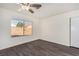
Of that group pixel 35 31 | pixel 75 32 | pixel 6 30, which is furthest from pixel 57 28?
pixel 6 30

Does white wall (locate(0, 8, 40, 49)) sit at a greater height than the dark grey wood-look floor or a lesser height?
greater

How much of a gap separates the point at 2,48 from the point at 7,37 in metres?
0.55

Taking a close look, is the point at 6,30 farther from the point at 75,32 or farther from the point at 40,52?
the point at 75,32

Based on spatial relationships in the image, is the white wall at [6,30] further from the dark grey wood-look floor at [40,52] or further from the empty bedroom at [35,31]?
the dark grey wood-look floor at [40,52]

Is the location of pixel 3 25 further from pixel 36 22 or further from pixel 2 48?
pixel 36 22

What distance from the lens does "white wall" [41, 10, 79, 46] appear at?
480 centimetres

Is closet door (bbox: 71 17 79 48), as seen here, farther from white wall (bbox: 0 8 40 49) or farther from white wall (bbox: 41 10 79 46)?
white wall (bbox: 0 8 40 49)

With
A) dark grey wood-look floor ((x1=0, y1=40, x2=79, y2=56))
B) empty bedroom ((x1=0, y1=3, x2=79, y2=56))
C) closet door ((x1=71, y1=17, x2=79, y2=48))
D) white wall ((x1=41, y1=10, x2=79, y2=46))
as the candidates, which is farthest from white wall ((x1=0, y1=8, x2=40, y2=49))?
closet door ((x1=71, y1=17, x2=79, y2=48))

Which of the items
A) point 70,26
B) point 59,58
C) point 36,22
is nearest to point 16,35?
point 36,22

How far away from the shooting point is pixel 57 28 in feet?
18.1

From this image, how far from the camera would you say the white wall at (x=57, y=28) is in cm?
480

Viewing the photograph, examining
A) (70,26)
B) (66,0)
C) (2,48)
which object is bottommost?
(2,48)

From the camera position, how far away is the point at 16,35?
478cm

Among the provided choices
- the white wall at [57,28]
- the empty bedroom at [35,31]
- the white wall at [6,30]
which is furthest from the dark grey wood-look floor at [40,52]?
the white wall at [57,28]
